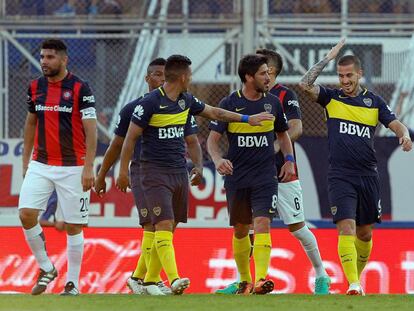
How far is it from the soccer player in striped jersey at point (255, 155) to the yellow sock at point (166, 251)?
2.68 ft

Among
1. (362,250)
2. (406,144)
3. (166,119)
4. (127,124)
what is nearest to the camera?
(166,119)

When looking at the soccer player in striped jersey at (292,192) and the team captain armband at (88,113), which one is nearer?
the team captain armband at (88,113)

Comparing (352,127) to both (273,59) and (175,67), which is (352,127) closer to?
(273,59)

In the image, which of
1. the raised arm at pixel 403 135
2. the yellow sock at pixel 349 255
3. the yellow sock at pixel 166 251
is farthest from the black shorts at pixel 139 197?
the raised arm at pixel 403 135

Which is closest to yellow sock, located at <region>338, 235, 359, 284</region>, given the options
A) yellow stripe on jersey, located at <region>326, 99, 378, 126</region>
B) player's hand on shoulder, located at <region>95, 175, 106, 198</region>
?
yellow stripe on jersey, located at <region>326, 99, 378, 126</region>

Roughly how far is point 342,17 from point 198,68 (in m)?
2.19

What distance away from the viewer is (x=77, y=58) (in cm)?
1730

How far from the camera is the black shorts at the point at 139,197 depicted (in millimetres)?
11125

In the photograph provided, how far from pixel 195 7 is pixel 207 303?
8475 millimetres

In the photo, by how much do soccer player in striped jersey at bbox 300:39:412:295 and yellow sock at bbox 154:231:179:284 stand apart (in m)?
1.65

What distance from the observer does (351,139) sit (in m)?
11.2

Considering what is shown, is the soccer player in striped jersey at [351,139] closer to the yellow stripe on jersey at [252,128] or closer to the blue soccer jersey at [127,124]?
the yellow stripe on jersey at [252,128]

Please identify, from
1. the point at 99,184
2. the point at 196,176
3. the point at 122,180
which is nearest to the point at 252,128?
the point at 196,176

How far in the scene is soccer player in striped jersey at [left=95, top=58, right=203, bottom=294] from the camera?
11.0 metres
